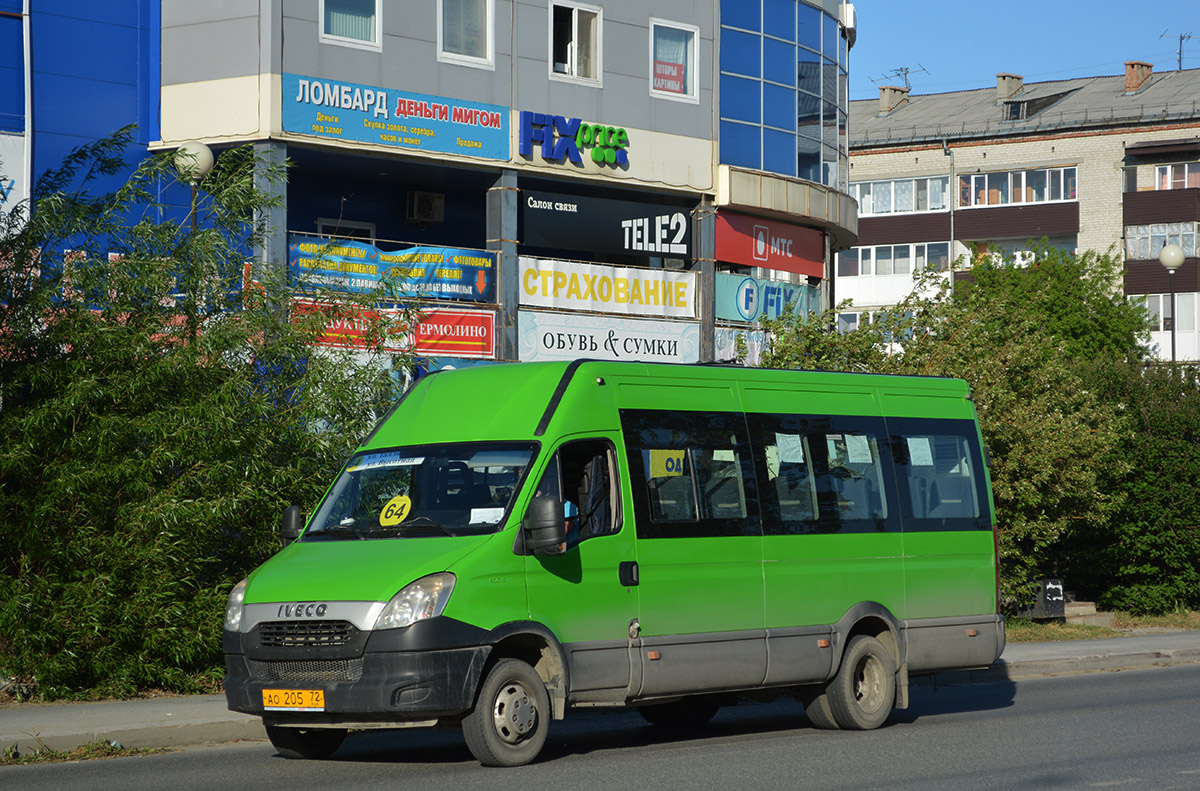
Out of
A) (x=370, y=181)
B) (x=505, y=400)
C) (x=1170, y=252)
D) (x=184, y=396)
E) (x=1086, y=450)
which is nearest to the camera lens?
(x=505, y=400)

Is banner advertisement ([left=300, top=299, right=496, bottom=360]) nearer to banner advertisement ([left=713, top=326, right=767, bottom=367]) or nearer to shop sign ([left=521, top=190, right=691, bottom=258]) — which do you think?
shop sign ([left=521, top=190, right=691, bottom=258])

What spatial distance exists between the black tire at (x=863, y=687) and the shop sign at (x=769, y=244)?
56.9 ft

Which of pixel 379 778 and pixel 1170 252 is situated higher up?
pixel 1170 252

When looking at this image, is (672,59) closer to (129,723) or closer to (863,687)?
(863,687)

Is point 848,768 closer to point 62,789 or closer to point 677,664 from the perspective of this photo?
point 677,664

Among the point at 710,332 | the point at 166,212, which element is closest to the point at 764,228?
the point at 710,332

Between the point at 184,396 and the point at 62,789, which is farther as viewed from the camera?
the point at 184,396

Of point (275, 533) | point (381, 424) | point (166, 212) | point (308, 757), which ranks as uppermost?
point (166, 212)

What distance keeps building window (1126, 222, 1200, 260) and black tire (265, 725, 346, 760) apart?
6476cm

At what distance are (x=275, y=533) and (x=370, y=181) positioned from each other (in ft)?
45.7

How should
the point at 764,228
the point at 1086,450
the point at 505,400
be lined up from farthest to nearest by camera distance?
the point at 764,228
the point at 1086,450
the point at 505,400

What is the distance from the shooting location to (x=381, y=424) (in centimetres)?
1159

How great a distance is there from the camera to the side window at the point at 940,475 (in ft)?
43.6

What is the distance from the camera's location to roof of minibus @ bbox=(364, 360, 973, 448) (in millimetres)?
10773
